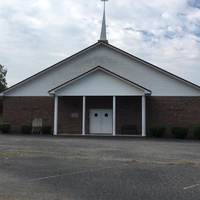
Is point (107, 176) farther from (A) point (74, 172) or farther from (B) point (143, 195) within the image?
(B) point (143, 195)

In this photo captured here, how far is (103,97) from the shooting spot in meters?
29.3

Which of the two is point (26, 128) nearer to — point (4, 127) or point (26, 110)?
point (4, 127)

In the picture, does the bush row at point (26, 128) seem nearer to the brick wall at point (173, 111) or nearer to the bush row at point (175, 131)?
the brick wall at point (173, 111)

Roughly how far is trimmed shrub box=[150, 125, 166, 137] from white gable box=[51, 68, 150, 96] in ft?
9.21

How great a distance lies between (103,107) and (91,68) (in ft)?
12.1

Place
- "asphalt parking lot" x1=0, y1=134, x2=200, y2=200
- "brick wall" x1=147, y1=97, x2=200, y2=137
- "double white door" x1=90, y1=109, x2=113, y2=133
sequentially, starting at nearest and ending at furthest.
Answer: "asphalt parking lot" x1=0, y1=134, x2=200, y2=200 → "brick wall" x1=147, y1=97, x2=200, y2=137 → "double white door" x1=90, y1=109, x2=113, y2=133

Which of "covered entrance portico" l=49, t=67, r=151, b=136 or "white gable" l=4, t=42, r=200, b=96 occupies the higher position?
"white gable" l=4, t=42, r=200, b=96

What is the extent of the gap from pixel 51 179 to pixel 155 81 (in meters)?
21.1

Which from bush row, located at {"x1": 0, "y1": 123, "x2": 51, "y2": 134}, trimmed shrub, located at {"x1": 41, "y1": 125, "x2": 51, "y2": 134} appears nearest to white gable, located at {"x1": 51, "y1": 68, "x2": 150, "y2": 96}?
trimmed shrub, located at {"x1": 41, "y1": 125, "x2": 51, "y2": 134}

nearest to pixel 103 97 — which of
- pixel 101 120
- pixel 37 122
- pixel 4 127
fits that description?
pixel 101 120

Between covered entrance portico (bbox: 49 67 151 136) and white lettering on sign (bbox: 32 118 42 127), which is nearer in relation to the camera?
covered entrance portico (bbox: 49 67 151 136)

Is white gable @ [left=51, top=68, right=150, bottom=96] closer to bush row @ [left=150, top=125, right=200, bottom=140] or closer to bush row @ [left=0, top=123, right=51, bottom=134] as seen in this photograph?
bush row @ [left=150, top=125, right=200, bottom=140]

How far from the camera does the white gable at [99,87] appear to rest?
87.1 feet

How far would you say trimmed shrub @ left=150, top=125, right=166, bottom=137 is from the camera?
2647 centimetres
